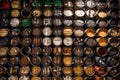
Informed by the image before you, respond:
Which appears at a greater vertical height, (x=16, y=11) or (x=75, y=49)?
(x=16, y=11)

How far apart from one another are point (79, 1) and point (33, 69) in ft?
4.42

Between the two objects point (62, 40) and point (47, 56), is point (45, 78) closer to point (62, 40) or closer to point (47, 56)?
point (47, 56)

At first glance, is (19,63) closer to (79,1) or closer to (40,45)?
(40,45)

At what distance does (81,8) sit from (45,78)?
4.19 ft

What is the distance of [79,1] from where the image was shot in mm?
4828

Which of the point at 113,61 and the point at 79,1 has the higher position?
the point at 79,1

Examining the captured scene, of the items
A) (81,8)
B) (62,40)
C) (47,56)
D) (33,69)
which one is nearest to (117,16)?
(81,8)

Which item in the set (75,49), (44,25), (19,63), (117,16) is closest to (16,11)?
(44,25)

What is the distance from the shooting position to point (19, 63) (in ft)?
15.3

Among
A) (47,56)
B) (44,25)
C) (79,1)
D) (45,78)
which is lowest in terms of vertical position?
(45,78)

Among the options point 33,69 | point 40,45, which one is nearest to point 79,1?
point 40,45

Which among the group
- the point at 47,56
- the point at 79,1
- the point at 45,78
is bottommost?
the point at 45,78

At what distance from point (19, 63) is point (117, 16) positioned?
1.76m

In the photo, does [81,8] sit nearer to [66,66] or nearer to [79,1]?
[79,1]
